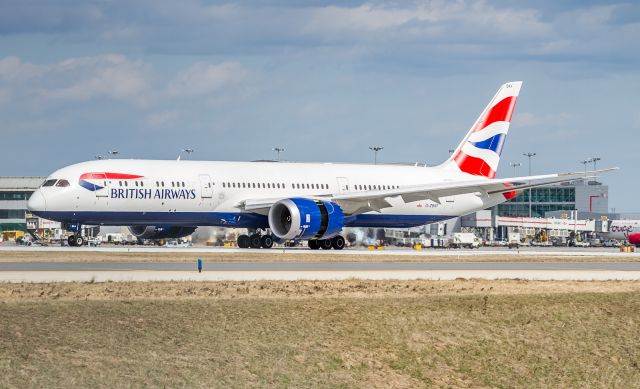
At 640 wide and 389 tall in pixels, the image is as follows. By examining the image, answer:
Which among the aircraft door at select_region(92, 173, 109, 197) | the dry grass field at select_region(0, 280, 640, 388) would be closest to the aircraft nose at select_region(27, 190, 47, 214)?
the aircraft door at select_region(92, 173, 109, 197)

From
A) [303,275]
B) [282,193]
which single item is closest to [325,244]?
[282,193]

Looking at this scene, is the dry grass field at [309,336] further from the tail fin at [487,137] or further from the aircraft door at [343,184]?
the tail fin at [487,137]

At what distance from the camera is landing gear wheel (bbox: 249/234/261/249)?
61344mm

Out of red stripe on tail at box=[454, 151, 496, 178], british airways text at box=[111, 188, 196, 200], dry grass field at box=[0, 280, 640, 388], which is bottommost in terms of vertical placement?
dry grass field at box=[0, 280, 640, 388]

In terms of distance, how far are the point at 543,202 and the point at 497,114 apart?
116m

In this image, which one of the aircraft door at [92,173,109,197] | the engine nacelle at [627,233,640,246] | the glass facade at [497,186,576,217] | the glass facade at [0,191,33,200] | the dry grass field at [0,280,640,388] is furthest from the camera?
the glass facade at [497,186,576,217]

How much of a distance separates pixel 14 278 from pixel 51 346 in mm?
12301

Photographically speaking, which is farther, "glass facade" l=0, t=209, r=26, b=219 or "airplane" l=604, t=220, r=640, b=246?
"glass facade" l=0, t=209, r=26, b=219

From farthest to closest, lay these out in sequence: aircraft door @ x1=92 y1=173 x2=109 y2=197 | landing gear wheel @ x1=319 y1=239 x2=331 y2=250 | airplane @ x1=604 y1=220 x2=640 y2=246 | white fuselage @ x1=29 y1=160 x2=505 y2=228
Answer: airplane @ x1=604 y1=220 x2=640 y2=246
landing gear wheel @ x1=319 y1=239 x2=331 y2=250
white fuselage @ x1=29 y1=160 x2=505 y2=228
aircraft door @ x1=92 y1=173 x2=109 y2=197

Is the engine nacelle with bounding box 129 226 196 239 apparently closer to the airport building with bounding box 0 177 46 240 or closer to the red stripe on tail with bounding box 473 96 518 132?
the red stripe on tail with bounding box 473 96 518 132

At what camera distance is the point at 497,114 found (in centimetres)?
6881

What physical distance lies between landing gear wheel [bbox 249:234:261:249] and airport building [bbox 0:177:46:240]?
294 feet

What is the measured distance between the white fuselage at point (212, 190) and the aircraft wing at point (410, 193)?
0.88 metres

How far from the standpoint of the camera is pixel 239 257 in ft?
163
